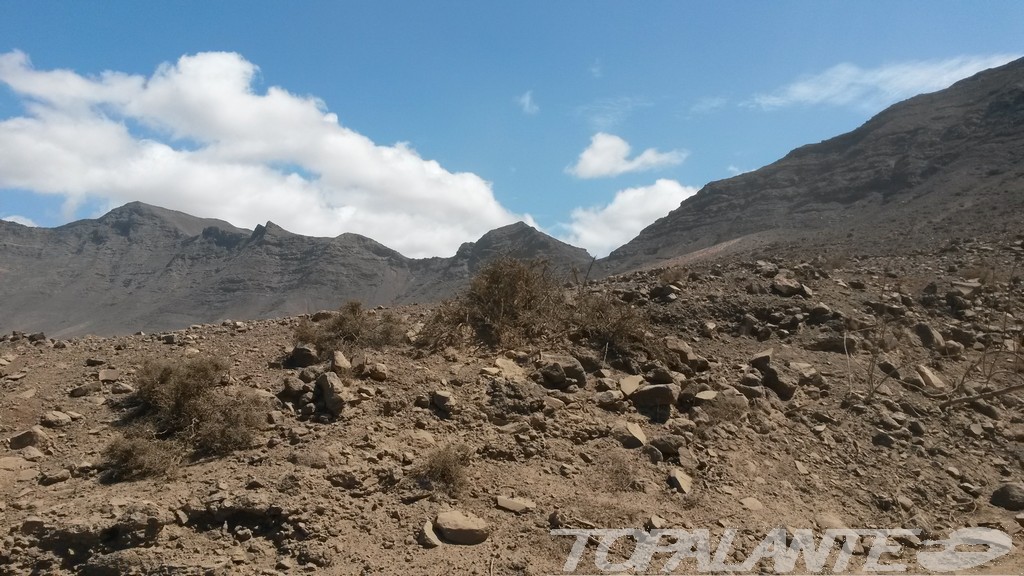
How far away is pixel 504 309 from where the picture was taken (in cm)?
703

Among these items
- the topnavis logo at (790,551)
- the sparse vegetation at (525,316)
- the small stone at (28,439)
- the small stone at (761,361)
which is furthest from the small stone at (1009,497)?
the small stone at (28,439)

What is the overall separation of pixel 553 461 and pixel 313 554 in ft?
6.16

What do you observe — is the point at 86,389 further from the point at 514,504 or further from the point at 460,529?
the point at 514,504

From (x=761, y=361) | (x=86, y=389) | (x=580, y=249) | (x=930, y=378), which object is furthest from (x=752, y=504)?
(x=580, y=249)

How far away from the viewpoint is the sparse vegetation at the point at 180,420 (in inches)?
185

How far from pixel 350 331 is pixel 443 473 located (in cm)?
A: 233

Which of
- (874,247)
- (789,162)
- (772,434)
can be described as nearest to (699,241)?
(789,162)

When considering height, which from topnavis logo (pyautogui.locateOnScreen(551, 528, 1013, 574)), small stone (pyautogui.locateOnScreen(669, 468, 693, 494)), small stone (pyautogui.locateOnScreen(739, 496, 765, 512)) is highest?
small stone (pyautogui.locateOnScreen(669, 468, 693, 494))

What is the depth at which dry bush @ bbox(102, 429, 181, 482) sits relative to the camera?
463 cm

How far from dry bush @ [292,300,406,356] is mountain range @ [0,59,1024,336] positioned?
1292mm

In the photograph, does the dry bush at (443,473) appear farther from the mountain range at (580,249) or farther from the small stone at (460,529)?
the mountain range at (580,249)

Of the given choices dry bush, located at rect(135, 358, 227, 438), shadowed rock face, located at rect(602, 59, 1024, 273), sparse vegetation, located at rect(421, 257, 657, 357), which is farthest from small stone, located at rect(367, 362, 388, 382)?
shadowed rock face, located at rect(602, 59, 1024, 273)

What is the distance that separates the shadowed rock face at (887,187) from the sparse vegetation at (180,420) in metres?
21.4

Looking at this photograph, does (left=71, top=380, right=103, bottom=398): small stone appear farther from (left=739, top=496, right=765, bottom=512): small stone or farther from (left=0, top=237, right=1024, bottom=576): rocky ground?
(left=739, top=496, right=765, bottom=512): small stone
